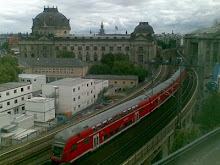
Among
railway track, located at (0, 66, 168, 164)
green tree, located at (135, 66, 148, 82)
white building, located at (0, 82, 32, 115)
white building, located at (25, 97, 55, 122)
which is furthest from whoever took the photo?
green tree, located at (135, 66, 148, 82)

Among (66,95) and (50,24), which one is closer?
(66,95)

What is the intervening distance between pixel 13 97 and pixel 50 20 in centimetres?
2825

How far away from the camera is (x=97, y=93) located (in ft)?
61.7

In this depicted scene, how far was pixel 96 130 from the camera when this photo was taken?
28.2ft

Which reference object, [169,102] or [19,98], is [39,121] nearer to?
[19,98]

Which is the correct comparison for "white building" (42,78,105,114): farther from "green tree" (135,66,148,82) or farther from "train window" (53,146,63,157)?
"green tree" (135,66,148,82)

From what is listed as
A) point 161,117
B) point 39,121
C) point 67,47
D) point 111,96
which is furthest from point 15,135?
point 67,47

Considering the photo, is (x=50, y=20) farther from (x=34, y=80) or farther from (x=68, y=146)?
(x=68, y=146)

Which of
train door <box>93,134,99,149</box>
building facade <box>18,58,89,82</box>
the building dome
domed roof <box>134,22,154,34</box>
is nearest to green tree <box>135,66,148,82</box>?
building facade <box>18,58,89,82</box>

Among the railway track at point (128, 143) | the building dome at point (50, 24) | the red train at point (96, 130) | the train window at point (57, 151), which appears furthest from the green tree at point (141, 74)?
the building dome at point (50, 24)

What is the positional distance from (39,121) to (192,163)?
1252 cm

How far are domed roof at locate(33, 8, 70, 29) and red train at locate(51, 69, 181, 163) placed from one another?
31.3 meters

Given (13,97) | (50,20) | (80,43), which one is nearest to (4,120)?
(13,97)

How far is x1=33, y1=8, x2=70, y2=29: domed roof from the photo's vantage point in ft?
134
